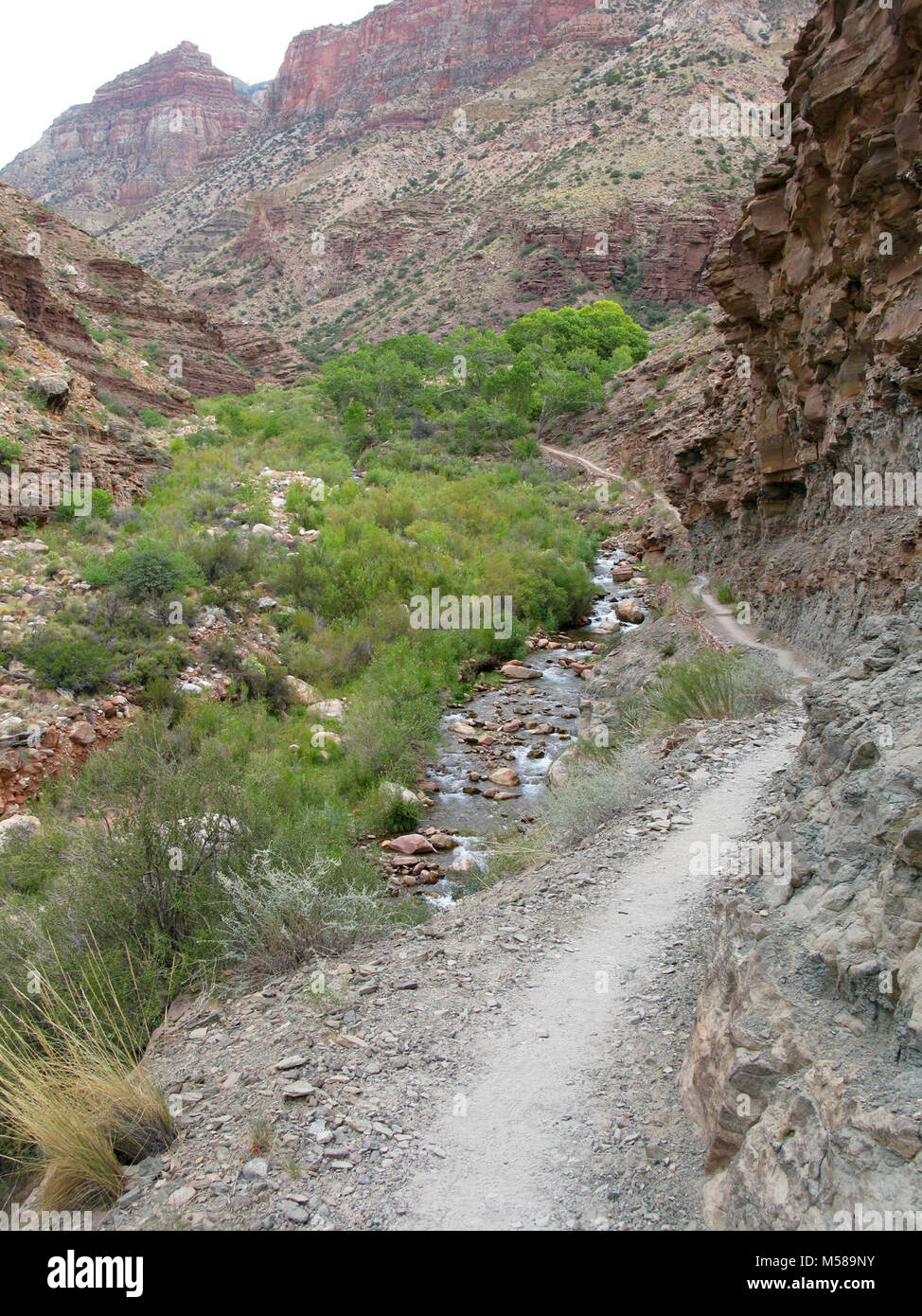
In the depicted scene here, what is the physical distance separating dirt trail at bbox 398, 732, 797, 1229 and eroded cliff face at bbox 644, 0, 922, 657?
5.31m

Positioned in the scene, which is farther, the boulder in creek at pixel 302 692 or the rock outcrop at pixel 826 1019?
the boulder in creek at pixel 302 692

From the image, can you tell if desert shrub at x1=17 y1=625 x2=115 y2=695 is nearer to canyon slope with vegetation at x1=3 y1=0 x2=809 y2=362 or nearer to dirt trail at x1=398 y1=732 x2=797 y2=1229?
dirt trail at x1=398 y1=732 x2=797 y2=1229

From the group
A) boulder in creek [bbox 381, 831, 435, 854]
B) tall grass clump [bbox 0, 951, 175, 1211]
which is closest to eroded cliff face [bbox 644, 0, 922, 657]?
boulder in creek [bbox 381, 831, 435, 854]

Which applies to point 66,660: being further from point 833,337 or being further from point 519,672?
point 833,337

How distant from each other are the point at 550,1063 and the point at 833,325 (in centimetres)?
990

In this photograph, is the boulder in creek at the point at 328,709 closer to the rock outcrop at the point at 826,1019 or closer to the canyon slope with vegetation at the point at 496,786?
the canyon slope with vegetation at the point at 496,786

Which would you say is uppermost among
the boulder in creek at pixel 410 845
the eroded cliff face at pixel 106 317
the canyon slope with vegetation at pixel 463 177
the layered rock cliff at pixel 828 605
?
the canyon slope with vegetation at pixel 463 177

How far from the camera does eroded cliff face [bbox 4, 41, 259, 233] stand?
127m

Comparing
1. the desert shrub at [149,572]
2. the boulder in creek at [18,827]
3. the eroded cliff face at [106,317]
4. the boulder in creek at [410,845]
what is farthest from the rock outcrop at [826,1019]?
the eroded cliff face at [106,317]

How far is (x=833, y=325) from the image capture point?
10.1 m

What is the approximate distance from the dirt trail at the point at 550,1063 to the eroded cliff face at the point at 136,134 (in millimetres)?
142123

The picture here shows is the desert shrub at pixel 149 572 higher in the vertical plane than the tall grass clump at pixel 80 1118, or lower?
higher

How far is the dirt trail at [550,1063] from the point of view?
10.4 feet

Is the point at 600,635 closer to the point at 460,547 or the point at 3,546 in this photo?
the point at 460,547
